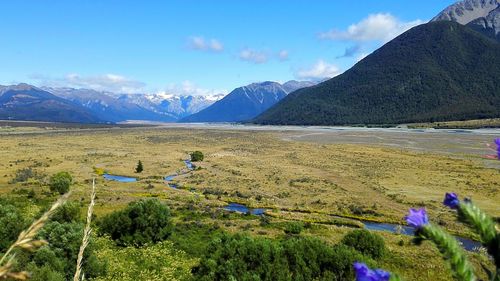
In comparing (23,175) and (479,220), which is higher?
(479,220)

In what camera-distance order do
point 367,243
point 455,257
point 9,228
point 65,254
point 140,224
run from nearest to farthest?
point 455,257 < point 65,254 < point 9,228 < point 367,243 < point 140,224

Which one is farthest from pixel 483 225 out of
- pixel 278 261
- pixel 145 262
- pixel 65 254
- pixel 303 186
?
pixel 303 186

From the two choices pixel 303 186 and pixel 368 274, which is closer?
pixel 368 274

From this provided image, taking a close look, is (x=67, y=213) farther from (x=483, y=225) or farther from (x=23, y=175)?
(x=23, y=175)

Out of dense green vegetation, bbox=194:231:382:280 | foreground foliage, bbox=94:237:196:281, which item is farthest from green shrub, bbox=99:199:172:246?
dense green vegetation, bbox=194:231:382:280

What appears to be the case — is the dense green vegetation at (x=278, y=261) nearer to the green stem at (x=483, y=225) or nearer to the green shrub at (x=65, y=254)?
the green shrub at (x=65, y=254)

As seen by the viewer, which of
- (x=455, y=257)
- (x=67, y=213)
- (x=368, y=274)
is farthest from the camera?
(x=67, y=213)

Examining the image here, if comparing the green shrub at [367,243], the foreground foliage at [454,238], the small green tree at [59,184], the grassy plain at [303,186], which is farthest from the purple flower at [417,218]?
the small green tree at [59,184]

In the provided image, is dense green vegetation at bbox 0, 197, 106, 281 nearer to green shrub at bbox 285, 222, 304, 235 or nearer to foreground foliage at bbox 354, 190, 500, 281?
green shrub at bbox 285, 222, 304, 235

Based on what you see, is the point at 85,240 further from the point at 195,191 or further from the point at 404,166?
the point at 404,166
